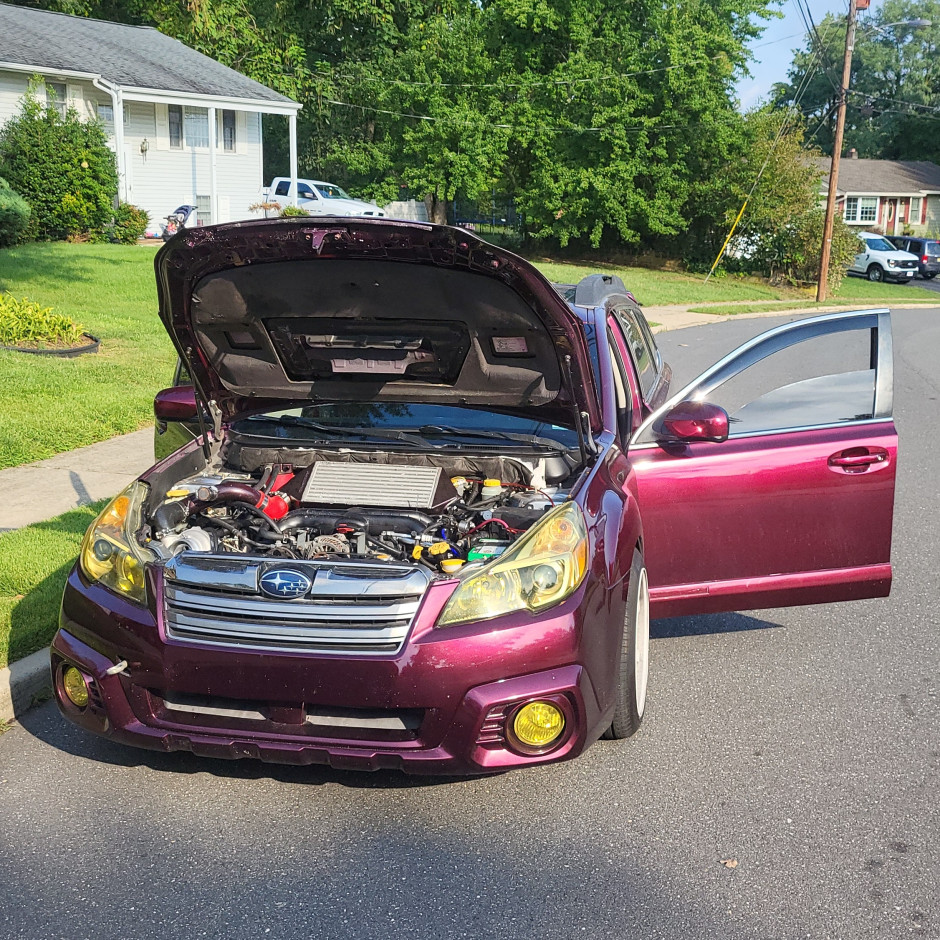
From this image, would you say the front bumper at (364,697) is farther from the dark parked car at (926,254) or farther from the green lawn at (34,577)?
the dark parked car at (926,254)

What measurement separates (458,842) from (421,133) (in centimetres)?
4059

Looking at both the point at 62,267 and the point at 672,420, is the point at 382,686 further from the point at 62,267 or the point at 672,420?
the point at 62,267

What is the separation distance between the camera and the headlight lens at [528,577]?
3.57 m

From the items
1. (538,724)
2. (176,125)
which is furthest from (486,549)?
(176,125)

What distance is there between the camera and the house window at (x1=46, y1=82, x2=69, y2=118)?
28880mm

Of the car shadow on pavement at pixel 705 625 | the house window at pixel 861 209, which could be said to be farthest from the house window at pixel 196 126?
the house window at pixel 861 209

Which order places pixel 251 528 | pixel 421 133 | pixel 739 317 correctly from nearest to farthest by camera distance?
pixel 251 528, pixel 739 317, pixel 421 133

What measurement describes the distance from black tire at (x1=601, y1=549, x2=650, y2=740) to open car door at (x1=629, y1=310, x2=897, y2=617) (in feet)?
1.08

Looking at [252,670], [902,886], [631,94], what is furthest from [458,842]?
[631,94]

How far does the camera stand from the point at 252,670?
139 inches

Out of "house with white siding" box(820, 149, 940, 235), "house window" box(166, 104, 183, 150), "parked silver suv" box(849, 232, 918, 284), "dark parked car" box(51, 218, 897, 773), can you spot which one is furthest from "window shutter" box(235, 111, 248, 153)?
"house with white siding" box(820, 149, 940, 235)

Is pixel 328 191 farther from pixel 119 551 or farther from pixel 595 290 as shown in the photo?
pixel 119 551

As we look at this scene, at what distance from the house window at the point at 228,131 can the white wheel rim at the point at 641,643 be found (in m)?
33.1

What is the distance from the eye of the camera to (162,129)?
32.9 metres
